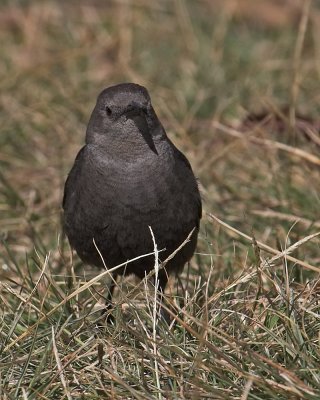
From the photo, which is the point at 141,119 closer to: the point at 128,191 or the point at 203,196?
the point at 128,191

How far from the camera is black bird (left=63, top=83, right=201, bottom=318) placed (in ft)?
13.5

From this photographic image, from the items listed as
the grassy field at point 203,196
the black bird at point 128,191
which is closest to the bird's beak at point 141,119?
the black bird at point 128,191

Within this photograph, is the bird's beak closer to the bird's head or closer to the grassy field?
the bird's head

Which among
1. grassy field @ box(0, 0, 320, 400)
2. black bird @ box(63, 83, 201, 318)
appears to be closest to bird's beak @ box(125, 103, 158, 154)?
black bird @ box(63, 83, 201, 318)

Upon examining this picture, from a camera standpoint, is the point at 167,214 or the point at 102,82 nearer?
the point at 167,214

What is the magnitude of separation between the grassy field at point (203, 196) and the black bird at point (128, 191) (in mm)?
163

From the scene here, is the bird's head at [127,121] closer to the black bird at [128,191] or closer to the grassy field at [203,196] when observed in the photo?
the black bird at [128,191]

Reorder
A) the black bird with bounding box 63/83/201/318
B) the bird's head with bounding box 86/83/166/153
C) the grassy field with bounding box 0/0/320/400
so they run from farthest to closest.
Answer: the bird's head with bounding box 86/83/166/153
the black bird with bounding box 63/83/201/318
the grassy field with bounding box 0/0/320/400

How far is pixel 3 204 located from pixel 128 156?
1.71 m

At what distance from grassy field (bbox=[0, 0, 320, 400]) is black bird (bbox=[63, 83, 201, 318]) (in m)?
0.16

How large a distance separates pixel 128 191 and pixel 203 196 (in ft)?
4.26

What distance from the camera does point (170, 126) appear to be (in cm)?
633

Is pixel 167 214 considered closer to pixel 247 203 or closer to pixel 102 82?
pixel 247 203

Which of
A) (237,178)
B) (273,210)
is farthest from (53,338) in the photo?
(237,178)
